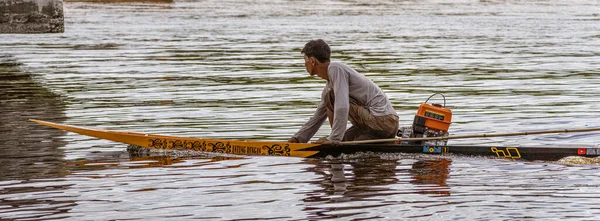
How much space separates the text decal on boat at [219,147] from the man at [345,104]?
236mm

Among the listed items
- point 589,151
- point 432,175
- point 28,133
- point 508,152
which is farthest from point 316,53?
point 28,133

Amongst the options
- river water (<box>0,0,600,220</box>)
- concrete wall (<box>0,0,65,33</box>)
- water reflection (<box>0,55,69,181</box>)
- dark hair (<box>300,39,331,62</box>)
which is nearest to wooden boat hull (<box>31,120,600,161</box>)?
river water (<box>0,0,600,220</box>)

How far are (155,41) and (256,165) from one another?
2899 cm

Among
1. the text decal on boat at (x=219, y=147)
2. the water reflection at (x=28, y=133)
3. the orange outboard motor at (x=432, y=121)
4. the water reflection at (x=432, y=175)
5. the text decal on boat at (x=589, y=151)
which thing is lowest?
the water reflection at (x=28, y=133)

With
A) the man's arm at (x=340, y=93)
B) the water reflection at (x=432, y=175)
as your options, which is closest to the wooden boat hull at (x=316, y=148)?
the water reflection at (x=432, y=175)

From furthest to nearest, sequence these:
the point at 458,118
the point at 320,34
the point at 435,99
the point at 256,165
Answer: the point at 320,34 → the point at 435,99 → the point at 458,118 → the point at 256,165

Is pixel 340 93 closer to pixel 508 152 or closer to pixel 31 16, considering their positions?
pixel 508 152

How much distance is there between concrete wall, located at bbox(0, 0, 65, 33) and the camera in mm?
28766

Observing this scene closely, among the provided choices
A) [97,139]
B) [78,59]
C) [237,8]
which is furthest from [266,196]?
[237,8]

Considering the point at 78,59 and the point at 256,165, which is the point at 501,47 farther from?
the point at 256,165

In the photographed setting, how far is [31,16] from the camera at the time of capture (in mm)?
29250

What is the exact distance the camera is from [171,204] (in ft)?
34.8

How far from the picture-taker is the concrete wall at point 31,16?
28766 millimetres

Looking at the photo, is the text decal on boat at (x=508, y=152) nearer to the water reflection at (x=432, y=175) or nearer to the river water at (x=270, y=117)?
the river water at (x=270, y=117)
